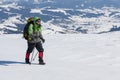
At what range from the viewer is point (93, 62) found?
15359mm

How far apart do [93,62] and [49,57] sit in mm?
2867

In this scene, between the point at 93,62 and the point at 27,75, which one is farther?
the point at 93,62

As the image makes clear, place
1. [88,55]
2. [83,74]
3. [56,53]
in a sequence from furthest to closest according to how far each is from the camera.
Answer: [56,53]
[88,55]
[83,74]

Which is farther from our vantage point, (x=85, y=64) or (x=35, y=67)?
(x=85, y=64)

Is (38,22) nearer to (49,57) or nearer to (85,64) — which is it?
(85,64)

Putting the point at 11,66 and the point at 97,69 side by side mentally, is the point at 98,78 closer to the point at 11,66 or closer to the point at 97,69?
the point at 97,69

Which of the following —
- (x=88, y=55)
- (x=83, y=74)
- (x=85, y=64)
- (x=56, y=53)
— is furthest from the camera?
(x=56, y=53)

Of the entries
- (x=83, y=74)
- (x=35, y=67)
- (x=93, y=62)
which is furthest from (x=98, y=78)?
(x=93, y=62)

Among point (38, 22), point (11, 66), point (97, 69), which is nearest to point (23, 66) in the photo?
point (11, 66)

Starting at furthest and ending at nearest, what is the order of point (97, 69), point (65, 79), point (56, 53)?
point (56, 53) → point (97, 69) → point (65, 79)

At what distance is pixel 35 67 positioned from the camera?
13570 mm

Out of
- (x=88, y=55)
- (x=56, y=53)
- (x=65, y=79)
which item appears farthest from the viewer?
(x=56, y=53)

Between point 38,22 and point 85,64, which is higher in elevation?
point 38,22

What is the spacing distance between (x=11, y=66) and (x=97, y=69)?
3123 millimetres
